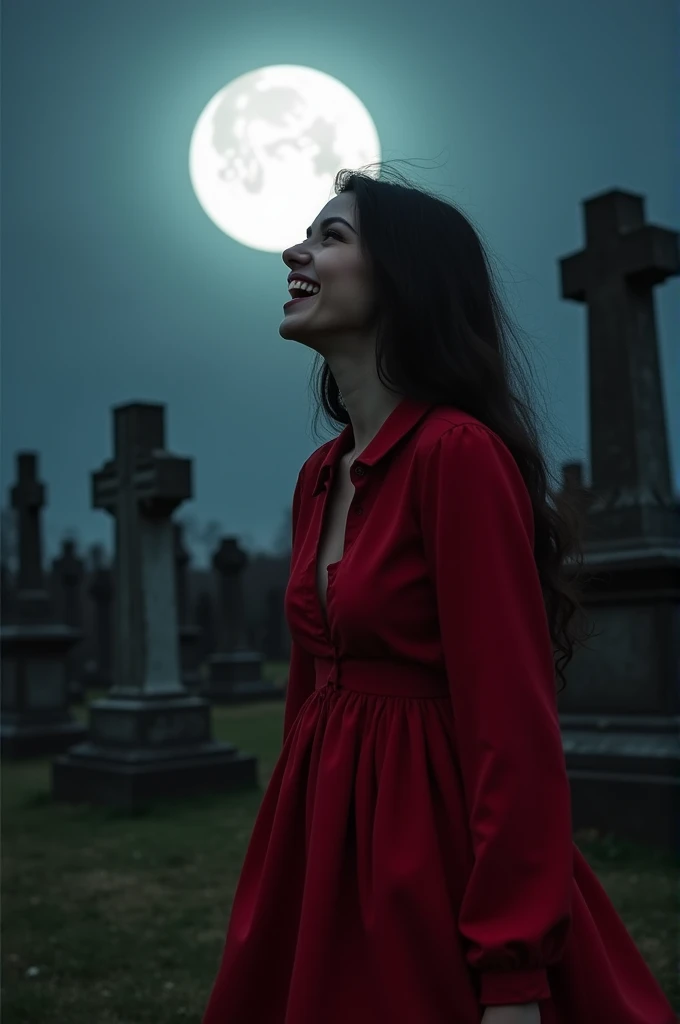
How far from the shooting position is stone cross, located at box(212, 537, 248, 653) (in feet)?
61.0

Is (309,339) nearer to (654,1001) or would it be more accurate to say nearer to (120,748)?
(654,1001)

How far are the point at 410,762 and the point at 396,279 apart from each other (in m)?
0.84

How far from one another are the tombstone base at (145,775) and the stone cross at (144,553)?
2.02ft

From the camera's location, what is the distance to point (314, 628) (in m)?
1.89

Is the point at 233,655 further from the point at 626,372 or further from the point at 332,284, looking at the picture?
the point at 332,284

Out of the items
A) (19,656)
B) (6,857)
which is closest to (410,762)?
(6,857)

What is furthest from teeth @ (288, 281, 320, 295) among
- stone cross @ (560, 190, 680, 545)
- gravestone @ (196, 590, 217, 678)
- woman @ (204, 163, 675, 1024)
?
gravestone @ (196, 590, 217, 678)

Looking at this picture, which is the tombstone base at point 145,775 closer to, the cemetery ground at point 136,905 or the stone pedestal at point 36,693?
the cemetery ground at point 136,905

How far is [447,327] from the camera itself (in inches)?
72.1

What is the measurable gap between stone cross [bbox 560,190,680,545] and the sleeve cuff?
537cm

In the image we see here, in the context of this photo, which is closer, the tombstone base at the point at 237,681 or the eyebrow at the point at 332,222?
the eyebrow at the point at 332,222

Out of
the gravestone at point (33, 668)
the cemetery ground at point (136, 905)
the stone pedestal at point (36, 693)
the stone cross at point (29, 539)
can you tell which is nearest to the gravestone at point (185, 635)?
the stone cross at point (29, 539)

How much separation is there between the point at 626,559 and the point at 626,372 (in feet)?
4.24

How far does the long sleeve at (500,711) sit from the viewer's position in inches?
57.7
